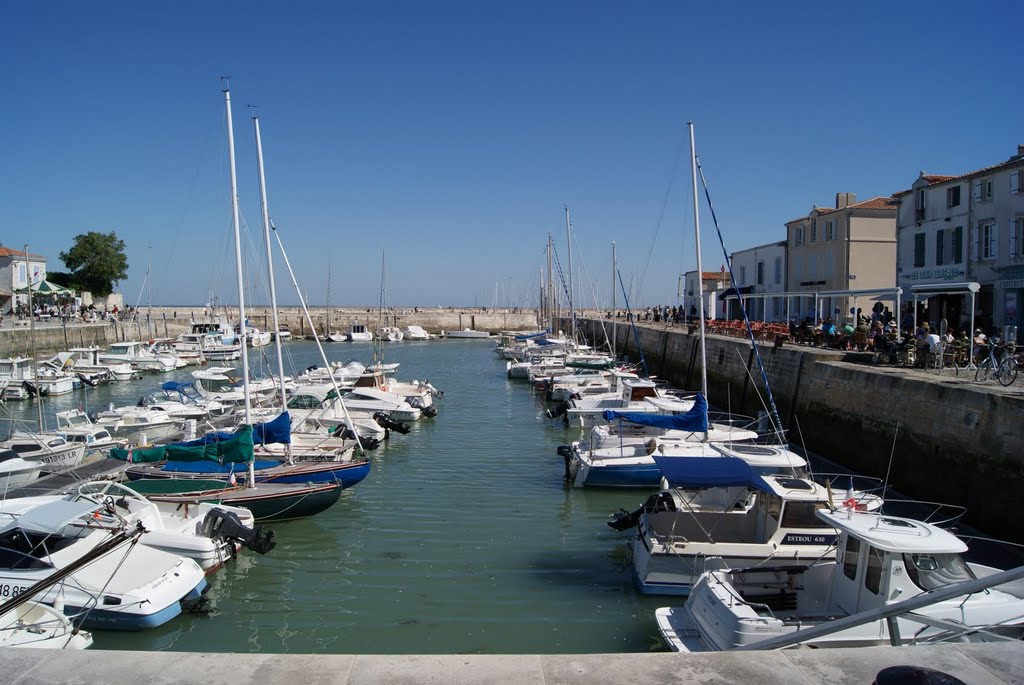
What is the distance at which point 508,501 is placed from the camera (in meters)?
19.1

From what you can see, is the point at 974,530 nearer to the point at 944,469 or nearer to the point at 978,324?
the point at 944,469

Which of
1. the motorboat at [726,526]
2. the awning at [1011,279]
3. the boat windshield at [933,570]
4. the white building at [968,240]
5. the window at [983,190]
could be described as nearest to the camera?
the boat windshield at [933,570]

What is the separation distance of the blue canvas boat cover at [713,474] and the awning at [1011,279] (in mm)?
18186

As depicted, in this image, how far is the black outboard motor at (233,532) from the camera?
14133 mm

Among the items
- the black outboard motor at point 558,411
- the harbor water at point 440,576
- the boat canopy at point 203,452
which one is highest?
the boat canopy at point 203,452

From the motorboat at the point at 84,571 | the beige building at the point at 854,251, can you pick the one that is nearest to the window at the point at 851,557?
the motorboat at the point at 84,571

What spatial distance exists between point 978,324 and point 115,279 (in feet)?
255

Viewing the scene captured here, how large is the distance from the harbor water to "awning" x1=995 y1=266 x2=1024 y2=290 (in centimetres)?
1652

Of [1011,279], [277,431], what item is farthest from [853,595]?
[1011,279]

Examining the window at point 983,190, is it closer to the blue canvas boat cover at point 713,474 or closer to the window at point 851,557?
the blue canvas boat cover at point 713,474

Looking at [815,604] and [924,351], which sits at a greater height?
[924,351]

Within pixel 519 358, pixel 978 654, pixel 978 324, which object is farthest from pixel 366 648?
pixel 519 358

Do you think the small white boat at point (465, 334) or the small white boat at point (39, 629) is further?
the small white boat at point (465, 334)

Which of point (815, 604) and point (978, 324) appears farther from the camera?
point (978, 324)
